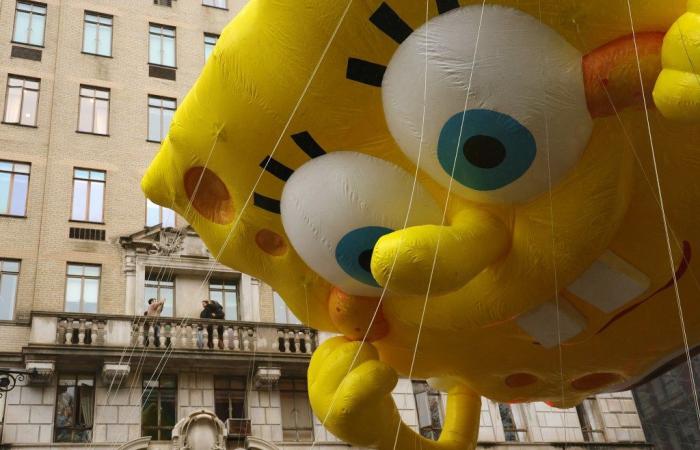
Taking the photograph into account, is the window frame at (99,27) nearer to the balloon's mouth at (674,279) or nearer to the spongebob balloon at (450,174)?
the spongebob balloon at (450,174)

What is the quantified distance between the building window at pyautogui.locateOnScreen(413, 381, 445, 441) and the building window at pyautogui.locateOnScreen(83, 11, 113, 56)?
12.4 meters

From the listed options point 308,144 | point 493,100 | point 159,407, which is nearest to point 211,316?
point 159,407

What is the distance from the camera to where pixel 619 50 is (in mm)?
3957

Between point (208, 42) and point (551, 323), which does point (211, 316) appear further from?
point (551, 323)

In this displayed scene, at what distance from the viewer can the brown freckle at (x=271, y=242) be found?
5.48 metres

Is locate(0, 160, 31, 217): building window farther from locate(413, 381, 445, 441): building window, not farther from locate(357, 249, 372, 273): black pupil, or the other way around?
locate(357, 249, 372, 273): black pupil

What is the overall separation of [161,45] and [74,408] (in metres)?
10.8

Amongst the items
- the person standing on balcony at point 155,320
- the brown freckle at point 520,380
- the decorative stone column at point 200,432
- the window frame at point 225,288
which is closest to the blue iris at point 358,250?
the brown freckle at point 520,380

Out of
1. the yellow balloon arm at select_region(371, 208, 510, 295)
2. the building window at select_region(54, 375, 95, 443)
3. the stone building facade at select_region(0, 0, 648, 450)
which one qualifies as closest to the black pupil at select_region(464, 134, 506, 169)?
the yellow balloon arm at select_region(371, 208, 510, 295)

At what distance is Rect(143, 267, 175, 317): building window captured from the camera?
1761cm

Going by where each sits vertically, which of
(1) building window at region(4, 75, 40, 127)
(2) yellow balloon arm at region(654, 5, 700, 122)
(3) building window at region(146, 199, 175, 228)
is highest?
(1) building window at region(4, 75, 40, 127)

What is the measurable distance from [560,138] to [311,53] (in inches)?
58.8

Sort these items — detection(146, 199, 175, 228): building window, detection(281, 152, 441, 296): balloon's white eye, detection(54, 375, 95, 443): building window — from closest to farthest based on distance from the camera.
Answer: detection(281, 152, 441, 296): balloon's white eye, detection(54, 375, 95, 443): building window, detection(146, 199, 175, 228): building window

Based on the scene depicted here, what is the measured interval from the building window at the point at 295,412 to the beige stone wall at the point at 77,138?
14.0ft
